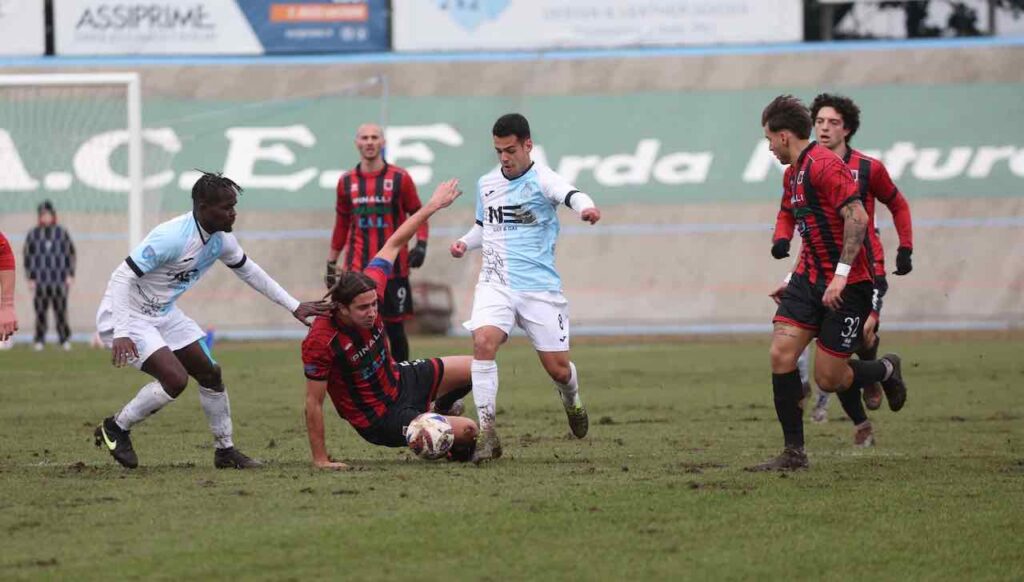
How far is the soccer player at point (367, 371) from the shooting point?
8.46 m

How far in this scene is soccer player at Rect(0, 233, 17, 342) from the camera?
344 inches

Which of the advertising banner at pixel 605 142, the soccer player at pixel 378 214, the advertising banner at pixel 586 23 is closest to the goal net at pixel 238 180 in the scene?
the advertising banner at pixel 605 142

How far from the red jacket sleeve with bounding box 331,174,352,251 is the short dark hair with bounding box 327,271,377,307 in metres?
4.92

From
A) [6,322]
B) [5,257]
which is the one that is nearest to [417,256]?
[5,257]

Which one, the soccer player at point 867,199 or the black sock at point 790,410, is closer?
the black sock at point 790,410

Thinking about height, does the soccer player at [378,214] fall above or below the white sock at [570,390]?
above

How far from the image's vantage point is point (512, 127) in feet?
31.4

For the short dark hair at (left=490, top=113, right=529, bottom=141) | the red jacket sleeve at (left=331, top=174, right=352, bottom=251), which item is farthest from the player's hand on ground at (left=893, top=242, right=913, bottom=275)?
the red jacket sleeve at (left=331, top=174, right=352, bottom=251)

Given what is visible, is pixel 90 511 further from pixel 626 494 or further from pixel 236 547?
pixel 626 494

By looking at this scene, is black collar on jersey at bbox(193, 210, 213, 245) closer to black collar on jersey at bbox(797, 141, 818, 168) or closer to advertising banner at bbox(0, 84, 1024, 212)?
black collar on jersey at bbox(797, 141, 818, 168)

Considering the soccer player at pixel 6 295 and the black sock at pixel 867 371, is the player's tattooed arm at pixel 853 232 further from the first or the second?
the soccer player at pixel 6 295

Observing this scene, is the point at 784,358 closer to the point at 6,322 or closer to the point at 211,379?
the point at 211,379

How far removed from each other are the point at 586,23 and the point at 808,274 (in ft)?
59.1

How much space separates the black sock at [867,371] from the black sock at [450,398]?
2.40 m
